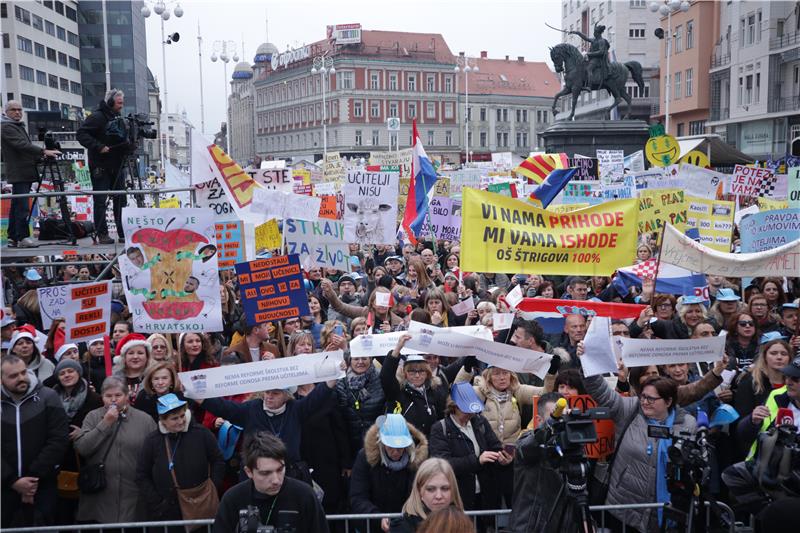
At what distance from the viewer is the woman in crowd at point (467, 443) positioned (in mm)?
5516

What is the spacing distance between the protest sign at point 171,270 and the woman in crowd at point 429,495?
301cm

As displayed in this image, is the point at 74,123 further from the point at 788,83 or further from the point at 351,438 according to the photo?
the point at 351,438

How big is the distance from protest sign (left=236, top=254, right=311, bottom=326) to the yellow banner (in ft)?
4.94

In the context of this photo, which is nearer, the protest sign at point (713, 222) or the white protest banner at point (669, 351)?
the white protest banner at point (669, 351)

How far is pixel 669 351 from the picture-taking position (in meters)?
6.18

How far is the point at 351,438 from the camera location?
621 cm

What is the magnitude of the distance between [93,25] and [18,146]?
83.2m

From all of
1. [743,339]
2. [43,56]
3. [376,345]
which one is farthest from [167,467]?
[43,56]

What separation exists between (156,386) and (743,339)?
5302 mm

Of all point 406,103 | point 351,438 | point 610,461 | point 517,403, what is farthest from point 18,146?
point 406,103

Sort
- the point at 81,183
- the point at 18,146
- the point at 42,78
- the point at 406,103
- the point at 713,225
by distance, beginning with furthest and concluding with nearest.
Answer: the point at 406,103 < the point at 42,78 < the point at 81,183 < the point at 713,225 < the point at 18,146

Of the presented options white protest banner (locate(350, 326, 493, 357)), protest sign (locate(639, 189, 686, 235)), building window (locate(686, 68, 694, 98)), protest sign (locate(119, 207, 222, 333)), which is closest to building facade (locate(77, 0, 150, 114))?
building window (locate(686, 68, 694, 98))

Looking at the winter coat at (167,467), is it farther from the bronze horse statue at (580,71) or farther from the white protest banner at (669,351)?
the bronze horse statue at (580,71)

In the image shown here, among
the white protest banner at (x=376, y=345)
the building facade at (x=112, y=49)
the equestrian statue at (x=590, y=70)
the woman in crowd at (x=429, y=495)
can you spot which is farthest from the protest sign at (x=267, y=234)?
the building facade at (x=112, y=49)
